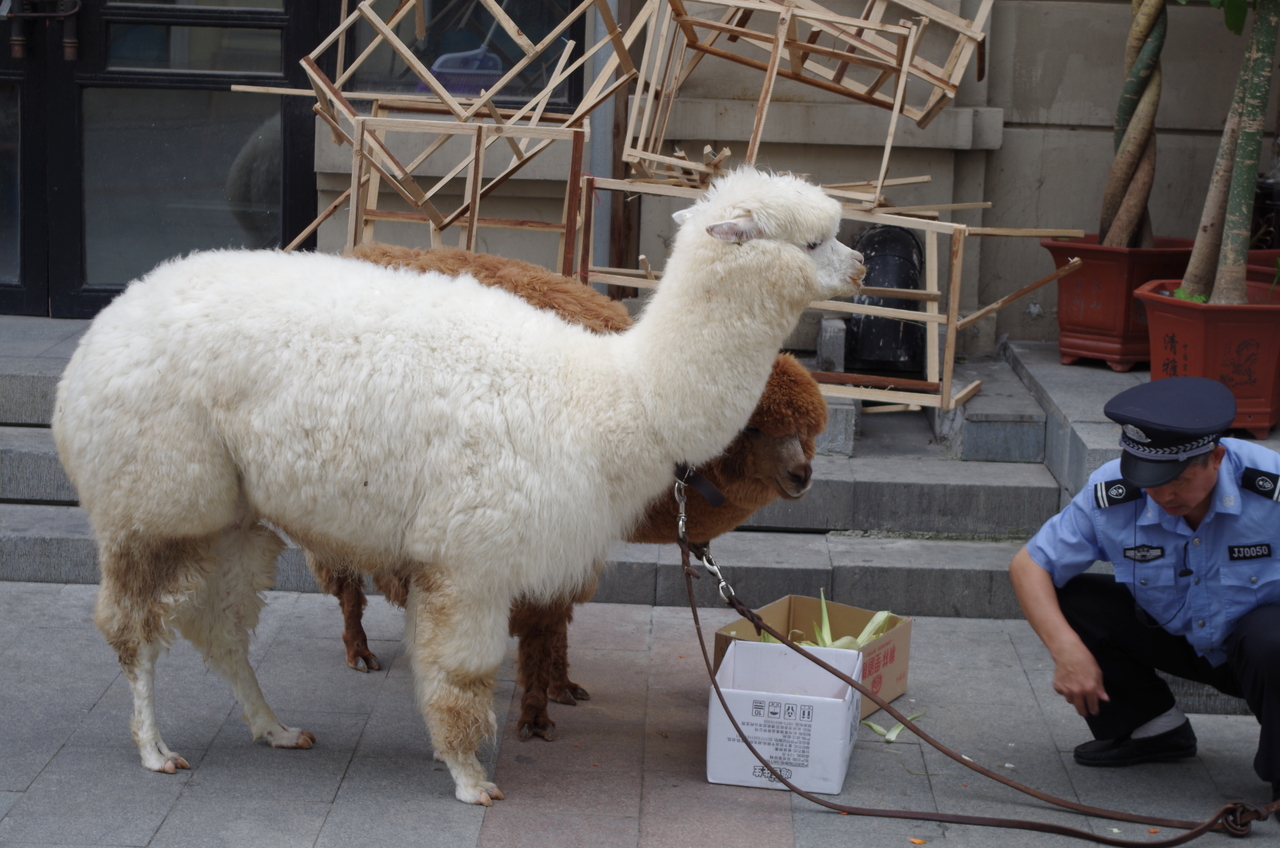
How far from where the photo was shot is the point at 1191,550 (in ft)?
11.4

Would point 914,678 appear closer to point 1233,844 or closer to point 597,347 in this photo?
point 1233,844

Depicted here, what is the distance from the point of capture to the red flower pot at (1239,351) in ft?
16.4

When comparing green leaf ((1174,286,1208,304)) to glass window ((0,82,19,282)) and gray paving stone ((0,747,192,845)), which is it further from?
glass window ((0,82,19,282))

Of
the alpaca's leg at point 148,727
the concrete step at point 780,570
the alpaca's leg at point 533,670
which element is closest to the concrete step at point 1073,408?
the concrete step at point 780,570

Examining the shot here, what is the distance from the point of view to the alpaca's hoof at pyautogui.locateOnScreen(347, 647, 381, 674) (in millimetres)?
4332

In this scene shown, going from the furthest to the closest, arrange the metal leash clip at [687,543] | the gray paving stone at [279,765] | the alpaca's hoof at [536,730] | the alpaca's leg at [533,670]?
1. the alpaca's hoof at [536,730]
2. the alpaca's leg at [533,670]
3. the gray paving stone at [279,765]
4. the metal leash clip at [687,543]

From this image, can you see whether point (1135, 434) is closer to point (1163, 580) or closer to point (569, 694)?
point (1163, 580)

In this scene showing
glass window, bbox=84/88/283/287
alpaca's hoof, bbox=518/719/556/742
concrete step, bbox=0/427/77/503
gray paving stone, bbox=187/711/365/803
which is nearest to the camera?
gray paving stone, bbox=187/711/365/803

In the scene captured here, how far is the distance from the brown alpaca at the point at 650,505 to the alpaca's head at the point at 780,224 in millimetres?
407

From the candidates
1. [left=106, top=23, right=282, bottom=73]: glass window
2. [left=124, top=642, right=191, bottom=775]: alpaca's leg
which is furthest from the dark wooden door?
[left=124, top=642, right=191, bottom=775]: alpaca's leg

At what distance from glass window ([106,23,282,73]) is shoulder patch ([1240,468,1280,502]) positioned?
5336mm

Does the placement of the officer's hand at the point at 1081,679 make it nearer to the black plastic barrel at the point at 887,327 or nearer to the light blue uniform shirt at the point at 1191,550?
the light blue uniform shirt at the point at 1191,550

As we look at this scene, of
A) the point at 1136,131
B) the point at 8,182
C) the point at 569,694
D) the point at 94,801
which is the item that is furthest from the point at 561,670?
the point at 8,182

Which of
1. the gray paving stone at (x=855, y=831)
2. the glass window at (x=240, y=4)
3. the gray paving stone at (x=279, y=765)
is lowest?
the gray paving stone at (x=279, y=765)
